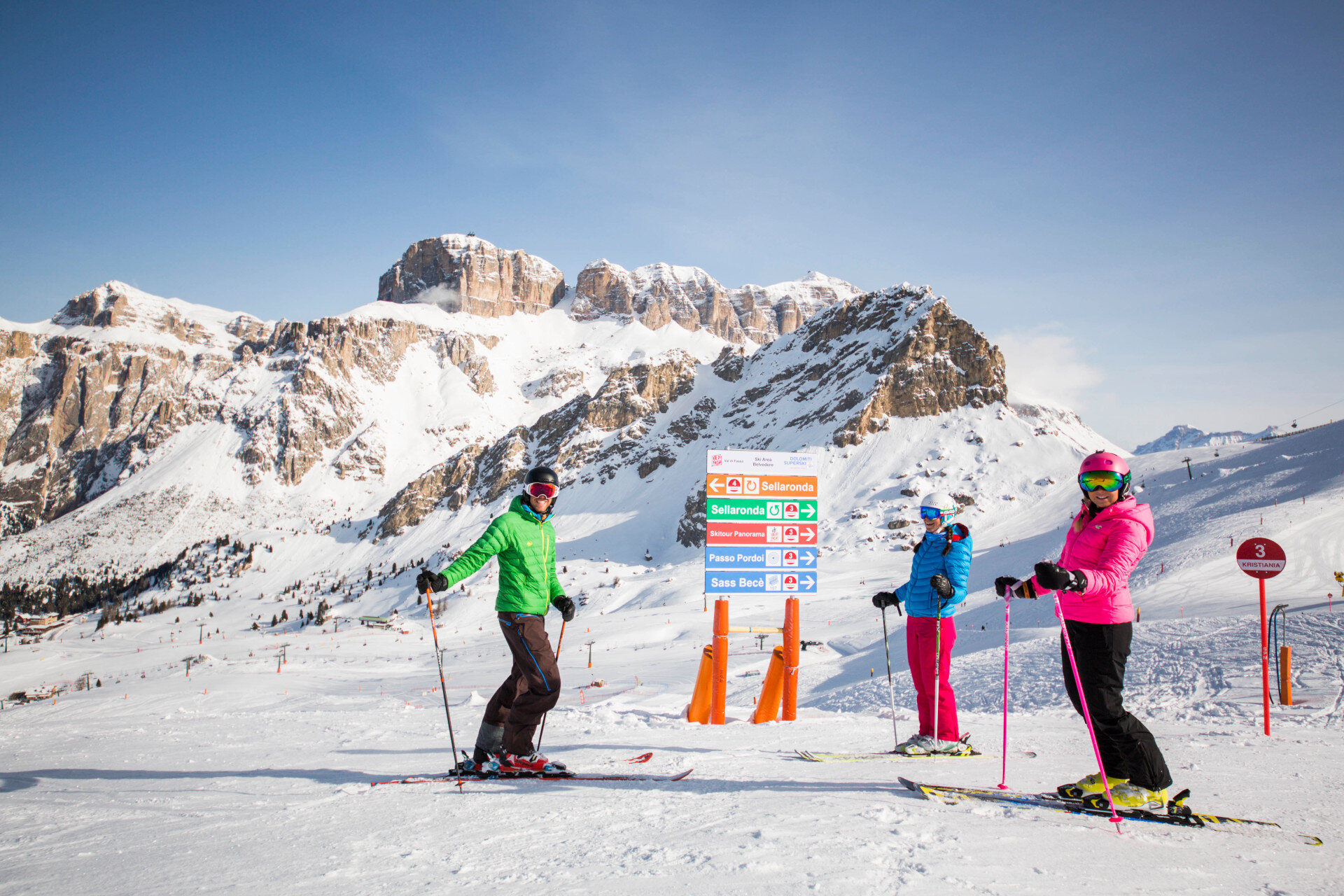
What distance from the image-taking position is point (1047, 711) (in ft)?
29.9

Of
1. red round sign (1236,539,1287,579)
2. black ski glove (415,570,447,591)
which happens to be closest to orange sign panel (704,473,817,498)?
black ski glove (415,570,447,591)

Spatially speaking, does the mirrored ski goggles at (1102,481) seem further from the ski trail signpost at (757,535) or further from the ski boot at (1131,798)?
the ski trail signpost at (757,535)

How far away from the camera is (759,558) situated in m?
9.64

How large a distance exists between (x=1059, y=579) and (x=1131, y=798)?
59.5 inches

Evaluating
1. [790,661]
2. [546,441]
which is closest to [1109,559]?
[790,661]

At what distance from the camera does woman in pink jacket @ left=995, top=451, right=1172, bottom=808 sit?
12.6 feet

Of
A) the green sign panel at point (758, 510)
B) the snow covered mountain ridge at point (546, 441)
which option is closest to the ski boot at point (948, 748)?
the green sign panel at point (758, 510)

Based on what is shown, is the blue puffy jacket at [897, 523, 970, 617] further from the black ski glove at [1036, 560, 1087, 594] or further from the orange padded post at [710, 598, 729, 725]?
the orange padded post at [710, 598, 729, 725]

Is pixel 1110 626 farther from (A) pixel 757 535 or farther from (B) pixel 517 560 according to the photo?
(A) pixel 757 535

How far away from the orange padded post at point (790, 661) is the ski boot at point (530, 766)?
14.7 ft

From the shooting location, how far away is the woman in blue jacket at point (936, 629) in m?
5.95

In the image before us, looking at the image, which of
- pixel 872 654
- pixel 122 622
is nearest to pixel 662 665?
pixel 872 654

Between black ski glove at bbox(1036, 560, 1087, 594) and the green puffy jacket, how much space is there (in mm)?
3346

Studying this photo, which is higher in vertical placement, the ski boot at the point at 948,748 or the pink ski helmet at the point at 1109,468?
the pink ski helmet at the point at 1109,468
